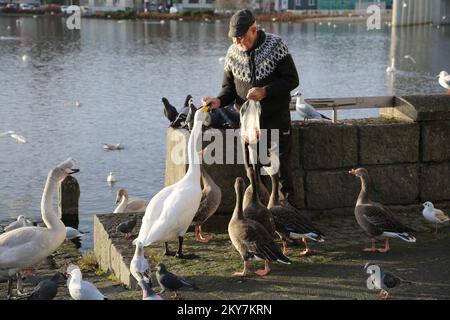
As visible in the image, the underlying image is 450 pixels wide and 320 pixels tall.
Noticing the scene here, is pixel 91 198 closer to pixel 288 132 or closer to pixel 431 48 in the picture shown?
pixel 288 132

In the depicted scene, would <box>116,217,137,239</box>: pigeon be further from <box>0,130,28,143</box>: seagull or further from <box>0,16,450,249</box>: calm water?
<box>0,130,28,143</box>: seagull

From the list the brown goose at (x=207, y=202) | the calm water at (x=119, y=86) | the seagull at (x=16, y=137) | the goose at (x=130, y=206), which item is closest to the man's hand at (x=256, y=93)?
the brown goose at (x=207, y=202)

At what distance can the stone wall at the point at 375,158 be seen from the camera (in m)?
8.56

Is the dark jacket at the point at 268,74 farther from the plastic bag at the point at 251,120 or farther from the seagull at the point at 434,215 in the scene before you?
the seagull at the point at 434,215

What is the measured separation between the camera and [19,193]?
16328mm

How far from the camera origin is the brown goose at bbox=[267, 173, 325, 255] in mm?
7254

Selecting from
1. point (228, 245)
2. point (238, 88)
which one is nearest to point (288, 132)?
point (238, 88)

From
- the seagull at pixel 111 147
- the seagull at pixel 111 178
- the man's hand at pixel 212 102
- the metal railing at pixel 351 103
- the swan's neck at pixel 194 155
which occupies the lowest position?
the seagull at pixel 111 178

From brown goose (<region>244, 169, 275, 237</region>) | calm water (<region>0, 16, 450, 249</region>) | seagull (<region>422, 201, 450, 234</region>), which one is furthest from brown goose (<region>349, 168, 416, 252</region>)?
calm water (<region>0, 16, 450, 249</region>)

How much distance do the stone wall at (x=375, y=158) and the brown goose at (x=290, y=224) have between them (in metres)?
0.89

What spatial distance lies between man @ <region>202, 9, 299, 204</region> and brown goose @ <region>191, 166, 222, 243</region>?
2.46 feet

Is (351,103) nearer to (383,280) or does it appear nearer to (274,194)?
(274,194)

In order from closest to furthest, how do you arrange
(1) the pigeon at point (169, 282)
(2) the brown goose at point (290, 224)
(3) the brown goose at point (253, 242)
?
(1) the pigeon at point (169, 282) → (3) the brown goose at point (253, 242) → (2) the brown goose at point (290, 224)
